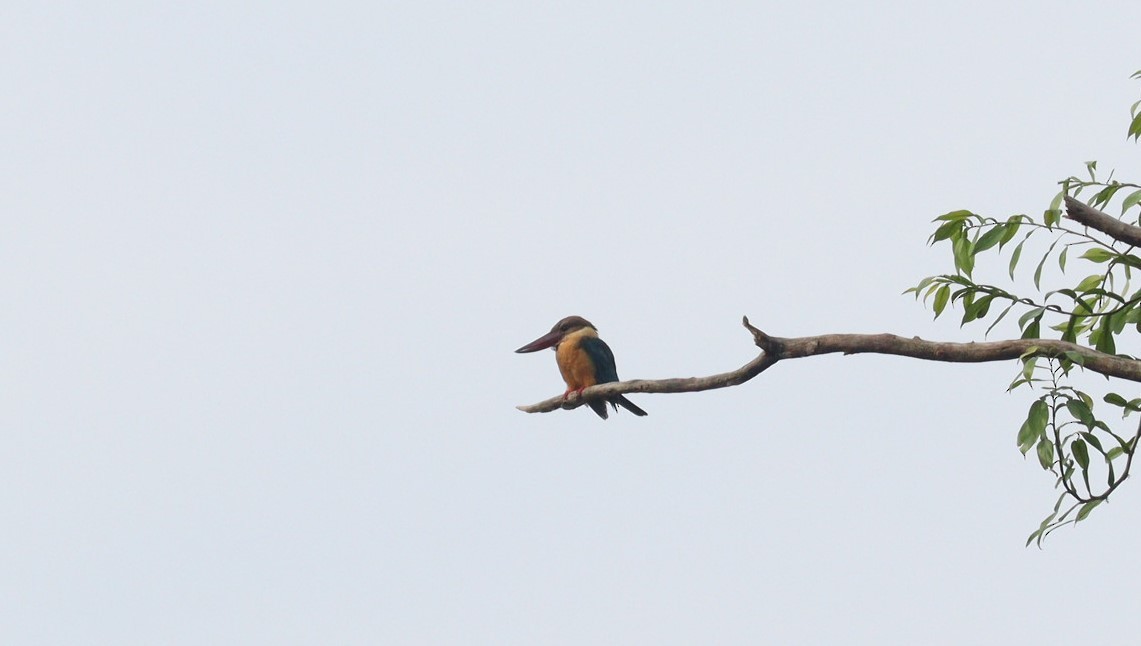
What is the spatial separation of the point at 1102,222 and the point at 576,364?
15.4ft

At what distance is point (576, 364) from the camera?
1009cm

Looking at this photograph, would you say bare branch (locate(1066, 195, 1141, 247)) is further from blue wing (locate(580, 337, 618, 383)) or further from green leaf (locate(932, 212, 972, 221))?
blue wing (locate(580, 337, 618, 383))

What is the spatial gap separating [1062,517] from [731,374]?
5.11ft

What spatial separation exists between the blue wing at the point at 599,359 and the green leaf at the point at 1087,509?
4.45m

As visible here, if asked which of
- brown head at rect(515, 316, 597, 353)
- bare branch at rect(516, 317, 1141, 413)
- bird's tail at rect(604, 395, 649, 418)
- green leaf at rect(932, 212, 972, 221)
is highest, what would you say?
brown head at rect(515, 316, 597, 353)

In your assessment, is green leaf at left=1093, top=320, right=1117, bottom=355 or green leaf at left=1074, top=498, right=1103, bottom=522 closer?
green leaf at left=1074, top=498, right=1103, bottom=522

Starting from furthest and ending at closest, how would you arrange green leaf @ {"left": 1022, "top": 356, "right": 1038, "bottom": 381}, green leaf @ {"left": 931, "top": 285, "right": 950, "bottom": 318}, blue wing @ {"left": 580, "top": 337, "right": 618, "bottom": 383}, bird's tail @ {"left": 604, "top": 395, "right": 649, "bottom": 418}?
blue wing @ {"left": 580, "top": 337, "right": 618, "bottom": 383} < bird's tail @ {"left": 604, "top": 395, "right": 649, "bottom": 418} < green leaf @ {"left": 931, "top": 285, "right": 950, "bottom": 318} < green leaf @ {"left": 1022, "top": 356, "right": 1038, "bottom": 381}

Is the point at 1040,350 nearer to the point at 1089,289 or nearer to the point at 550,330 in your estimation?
the point at 1089,289

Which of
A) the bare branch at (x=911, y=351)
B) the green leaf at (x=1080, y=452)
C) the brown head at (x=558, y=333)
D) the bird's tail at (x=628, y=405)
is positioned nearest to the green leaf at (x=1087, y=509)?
the green leaf at (x=1080, y=452)

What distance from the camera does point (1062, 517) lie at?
609cm

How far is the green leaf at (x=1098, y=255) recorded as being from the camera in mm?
6379

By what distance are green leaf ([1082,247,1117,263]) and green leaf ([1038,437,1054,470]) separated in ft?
3.28

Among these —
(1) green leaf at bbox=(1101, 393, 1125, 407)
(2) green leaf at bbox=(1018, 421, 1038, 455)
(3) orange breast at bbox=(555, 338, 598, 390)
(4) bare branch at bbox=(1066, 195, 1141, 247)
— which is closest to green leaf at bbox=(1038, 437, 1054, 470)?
(2) green leaf at bbox=(1018, 421, 1038, 455)

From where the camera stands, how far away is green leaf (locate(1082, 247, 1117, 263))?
251 inches
